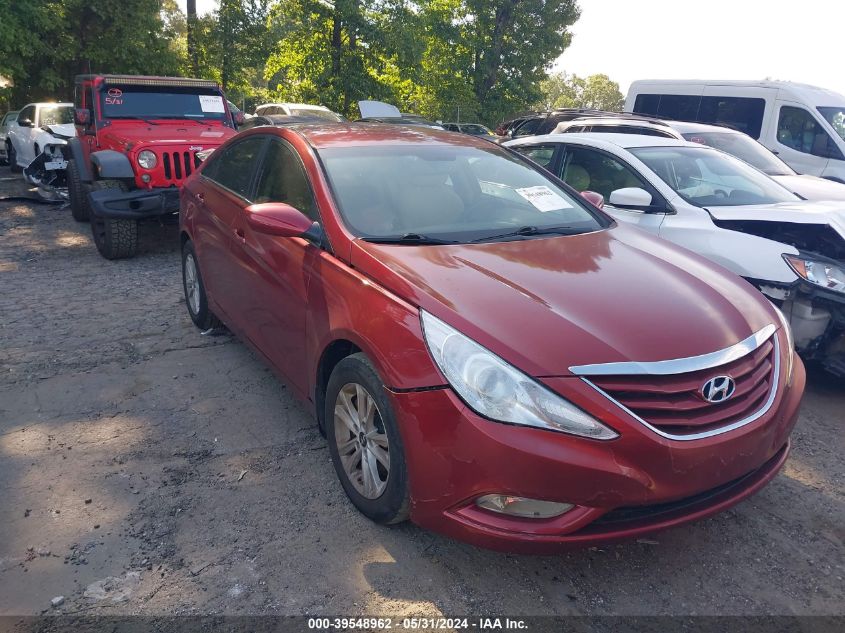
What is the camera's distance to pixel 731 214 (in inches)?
184

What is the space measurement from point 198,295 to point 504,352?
3.30 meters

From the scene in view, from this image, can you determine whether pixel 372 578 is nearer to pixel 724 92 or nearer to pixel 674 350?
pixel 674 350

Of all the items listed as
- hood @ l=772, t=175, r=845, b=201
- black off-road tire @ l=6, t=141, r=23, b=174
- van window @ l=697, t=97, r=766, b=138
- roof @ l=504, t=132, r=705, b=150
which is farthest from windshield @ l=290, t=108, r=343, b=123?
hood @ l=772, t=175, r=845, b=201

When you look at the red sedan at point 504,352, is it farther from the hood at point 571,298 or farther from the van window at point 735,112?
the van window at point 735,112

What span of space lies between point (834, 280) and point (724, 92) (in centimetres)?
850

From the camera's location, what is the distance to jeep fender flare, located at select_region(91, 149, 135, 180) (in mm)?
6984

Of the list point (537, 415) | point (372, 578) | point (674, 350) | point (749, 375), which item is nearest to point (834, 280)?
point (749, 375)

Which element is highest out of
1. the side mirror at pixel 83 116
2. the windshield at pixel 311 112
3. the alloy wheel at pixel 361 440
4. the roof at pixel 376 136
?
the windshield at pixel 311 112

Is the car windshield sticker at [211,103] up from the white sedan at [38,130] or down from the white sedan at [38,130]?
up

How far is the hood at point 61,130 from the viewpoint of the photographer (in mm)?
11617

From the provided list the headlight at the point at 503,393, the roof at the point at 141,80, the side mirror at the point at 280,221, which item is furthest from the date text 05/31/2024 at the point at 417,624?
the roof at the point at 141,80

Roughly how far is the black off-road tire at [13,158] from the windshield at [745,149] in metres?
13.0

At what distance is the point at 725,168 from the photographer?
17.9 feet

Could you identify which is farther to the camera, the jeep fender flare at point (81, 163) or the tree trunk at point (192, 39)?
the tree trunk at point (192, 39)
